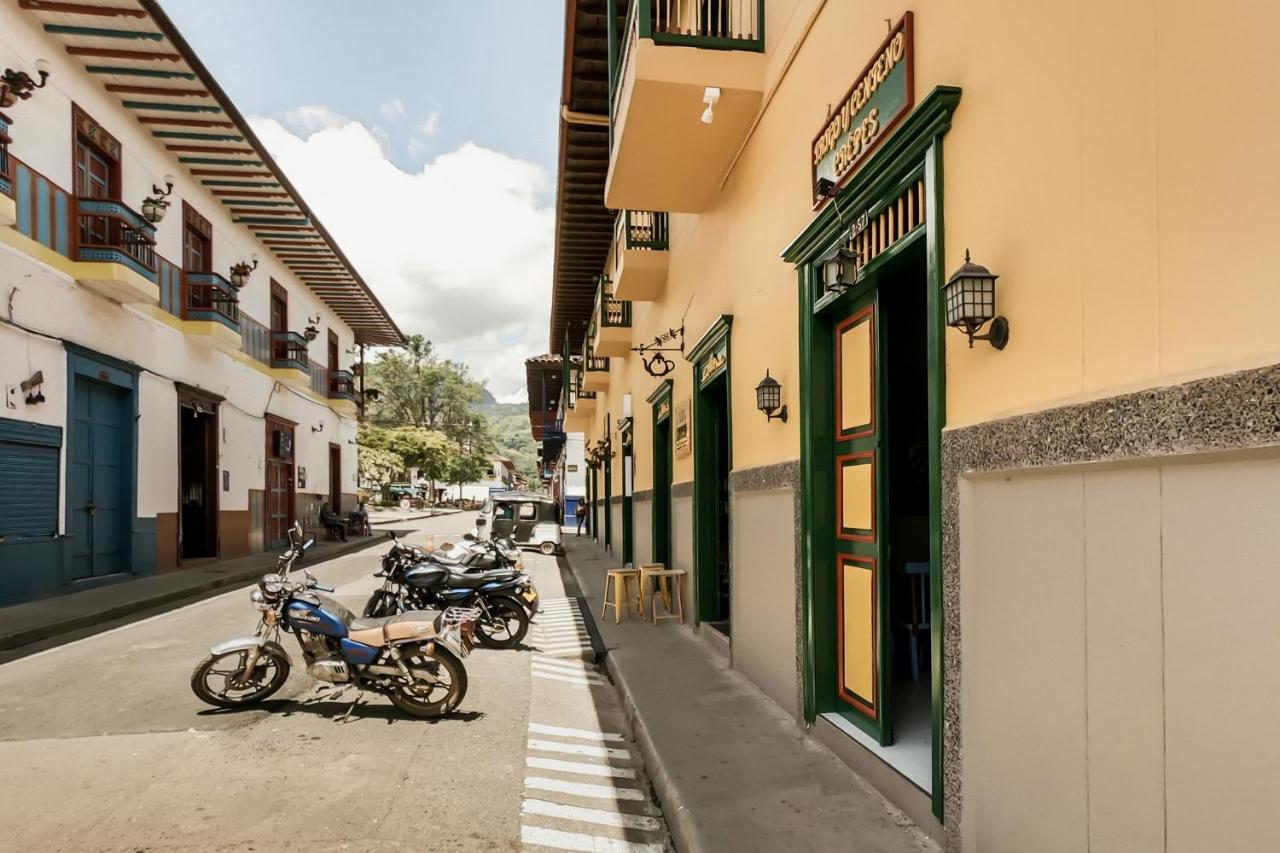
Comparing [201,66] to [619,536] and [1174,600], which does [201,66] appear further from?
[1174,600]

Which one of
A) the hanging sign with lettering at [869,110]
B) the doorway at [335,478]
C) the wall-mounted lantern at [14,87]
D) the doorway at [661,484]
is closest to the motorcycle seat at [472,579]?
the doorway at [661,484]

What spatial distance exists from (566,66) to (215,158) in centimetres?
1062

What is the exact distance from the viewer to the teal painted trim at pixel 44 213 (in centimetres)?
1161

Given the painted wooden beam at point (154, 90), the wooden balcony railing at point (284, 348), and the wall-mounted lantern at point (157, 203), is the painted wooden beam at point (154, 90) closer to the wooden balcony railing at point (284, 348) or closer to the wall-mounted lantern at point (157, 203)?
the wall-mounted lantern at point (157, 203)

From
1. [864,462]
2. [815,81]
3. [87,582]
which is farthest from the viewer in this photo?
[87,582]

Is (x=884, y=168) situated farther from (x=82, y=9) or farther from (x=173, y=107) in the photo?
(x=173, y=107)

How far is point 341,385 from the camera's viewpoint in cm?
2794

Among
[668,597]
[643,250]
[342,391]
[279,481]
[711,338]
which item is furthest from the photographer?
[342,391]

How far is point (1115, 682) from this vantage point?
2457 mm

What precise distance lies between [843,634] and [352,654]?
3473 mm

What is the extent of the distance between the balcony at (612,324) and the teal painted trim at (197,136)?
7.35m

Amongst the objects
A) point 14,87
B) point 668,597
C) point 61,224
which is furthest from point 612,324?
point 14,87

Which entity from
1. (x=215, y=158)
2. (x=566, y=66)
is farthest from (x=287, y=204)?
(x=566, y=66)

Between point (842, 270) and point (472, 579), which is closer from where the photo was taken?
point (842, 270)
